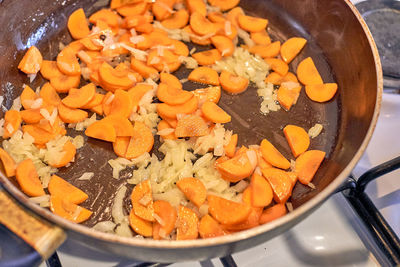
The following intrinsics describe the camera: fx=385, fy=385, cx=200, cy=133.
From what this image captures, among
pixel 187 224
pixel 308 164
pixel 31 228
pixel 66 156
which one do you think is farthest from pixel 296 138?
pixel 31 228

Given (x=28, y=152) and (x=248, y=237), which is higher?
(x=248, y=237)

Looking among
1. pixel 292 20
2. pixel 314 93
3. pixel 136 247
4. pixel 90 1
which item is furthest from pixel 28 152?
pixel 292 20

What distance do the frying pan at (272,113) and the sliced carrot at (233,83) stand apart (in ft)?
0.11

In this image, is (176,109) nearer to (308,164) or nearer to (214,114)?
(214,114)

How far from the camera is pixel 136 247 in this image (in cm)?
110

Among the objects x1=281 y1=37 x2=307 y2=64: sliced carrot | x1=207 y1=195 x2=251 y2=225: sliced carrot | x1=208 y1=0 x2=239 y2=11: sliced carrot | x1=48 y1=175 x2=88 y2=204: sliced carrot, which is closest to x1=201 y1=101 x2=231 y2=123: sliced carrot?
x1=207 y1=195 x2=251 y2=225: sliced carrot

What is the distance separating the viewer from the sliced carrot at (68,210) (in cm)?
145

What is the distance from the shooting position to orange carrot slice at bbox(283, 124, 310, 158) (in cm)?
166

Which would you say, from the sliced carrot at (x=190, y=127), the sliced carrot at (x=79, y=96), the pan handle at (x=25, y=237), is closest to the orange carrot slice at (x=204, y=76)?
the sliced carrot at (x=190, y=127)

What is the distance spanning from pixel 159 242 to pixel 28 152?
2.70 ft

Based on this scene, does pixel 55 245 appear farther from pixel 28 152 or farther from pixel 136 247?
pixel 28 152

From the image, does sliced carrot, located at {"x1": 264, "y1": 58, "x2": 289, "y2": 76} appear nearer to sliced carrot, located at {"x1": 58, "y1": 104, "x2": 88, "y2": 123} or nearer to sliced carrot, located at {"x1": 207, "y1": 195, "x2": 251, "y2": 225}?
sliced carrot, located at {"x1": 207, "y1": 195, "x2": 251, "y2": 225}

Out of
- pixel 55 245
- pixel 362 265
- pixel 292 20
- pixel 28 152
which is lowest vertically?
pixel 362 265

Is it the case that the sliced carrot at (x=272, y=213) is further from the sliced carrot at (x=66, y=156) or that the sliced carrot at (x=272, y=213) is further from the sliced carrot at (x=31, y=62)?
the sliced carrot at (x=31, y=62)
